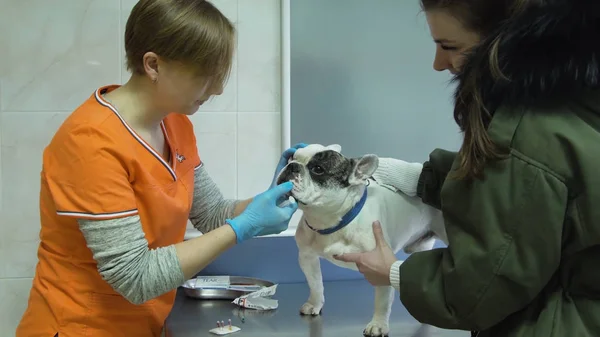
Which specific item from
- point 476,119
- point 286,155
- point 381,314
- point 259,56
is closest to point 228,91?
point 259,56

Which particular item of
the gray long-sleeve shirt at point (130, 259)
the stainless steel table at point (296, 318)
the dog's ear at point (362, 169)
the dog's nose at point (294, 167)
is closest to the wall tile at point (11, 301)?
the stainless steel table at point (296, 318)

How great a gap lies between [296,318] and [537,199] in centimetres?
83

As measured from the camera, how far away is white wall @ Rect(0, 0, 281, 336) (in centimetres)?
169

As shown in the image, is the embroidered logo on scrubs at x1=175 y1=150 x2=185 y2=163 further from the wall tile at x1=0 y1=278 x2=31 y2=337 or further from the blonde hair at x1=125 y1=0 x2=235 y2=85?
the wall tile at x1=0 y1=278 x2=31 y2=337

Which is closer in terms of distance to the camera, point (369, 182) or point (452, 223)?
point (452, 223)

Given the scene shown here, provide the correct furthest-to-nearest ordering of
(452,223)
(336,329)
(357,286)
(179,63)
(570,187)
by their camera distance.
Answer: (357,286) → (336,329) → (179,63) → (452,223) → (570,187)

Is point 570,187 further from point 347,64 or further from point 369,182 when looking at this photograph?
point 347,64

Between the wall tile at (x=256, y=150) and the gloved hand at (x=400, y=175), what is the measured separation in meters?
0.51

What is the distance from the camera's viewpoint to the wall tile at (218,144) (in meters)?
1.81

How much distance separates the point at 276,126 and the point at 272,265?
42cm

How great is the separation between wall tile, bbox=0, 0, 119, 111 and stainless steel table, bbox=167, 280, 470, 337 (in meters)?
0.67

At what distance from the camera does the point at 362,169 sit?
1287 mm

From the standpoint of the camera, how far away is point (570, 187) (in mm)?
777

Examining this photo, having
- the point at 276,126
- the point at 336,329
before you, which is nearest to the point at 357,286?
the point at 336,329
